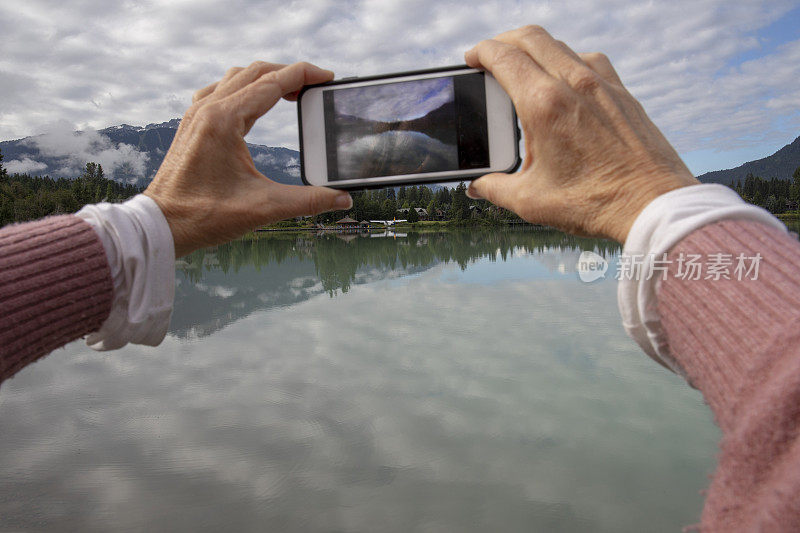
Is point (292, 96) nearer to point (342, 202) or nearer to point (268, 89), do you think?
point (268, 89)

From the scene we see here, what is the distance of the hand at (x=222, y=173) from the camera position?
54.1 inches

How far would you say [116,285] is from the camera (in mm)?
1126

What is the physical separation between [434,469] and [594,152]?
5.54m

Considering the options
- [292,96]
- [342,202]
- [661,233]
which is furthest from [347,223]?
[661,233]

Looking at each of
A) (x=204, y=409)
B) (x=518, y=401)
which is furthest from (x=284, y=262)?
(x=518, y=401)

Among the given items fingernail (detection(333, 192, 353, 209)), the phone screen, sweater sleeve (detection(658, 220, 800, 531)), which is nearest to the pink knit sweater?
sweater sleeve (detection(658, 220, 800, 531))

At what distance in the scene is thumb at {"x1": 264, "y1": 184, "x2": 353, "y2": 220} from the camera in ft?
4.90

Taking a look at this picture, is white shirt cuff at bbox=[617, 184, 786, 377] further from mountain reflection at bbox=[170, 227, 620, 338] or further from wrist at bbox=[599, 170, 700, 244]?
mountain reflection at bbox=[170, 227, 620, 338]

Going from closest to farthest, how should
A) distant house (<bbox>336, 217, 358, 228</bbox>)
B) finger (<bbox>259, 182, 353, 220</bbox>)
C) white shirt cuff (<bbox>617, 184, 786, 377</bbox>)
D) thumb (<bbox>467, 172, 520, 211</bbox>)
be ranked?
white shirt cuff (<bbox>617, 184, 786, 377</bbox>) → thumb (<bbox>467, 172, 520, 211</bbox>) → finger (<bbox>259, 182, 353, 220</bbox>) → distant house (<bbox>336, 217, 358, 228</bbox>)

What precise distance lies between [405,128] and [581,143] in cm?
74

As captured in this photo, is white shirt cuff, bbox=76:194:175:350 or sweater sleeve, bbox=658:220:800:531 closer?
sweater sleeve, bbox=658:220:800:531

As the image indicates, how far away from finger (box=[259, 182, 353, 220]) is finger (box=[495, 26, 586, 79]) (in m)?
0.73

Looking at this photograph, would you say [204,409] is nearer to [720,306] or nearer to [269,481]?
[269,481]

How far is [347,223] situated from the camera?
62469mm
